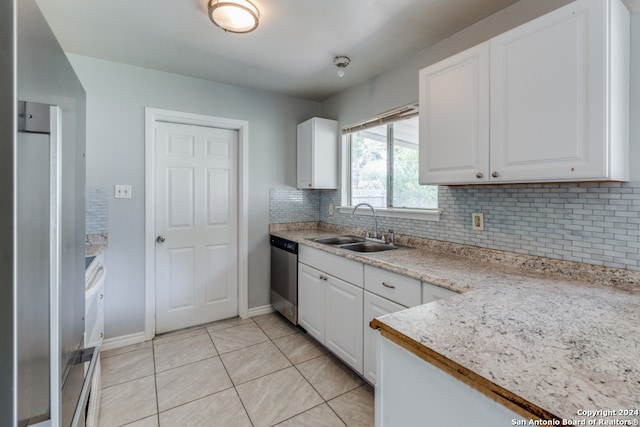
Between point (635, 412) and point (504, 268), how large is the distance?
3.92 ft

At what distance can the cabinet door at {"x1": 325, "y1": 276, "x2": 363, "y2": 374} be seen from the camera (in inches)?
75.7

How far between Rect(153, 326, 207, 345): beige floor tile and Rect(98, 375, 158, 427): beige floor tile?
0.56m

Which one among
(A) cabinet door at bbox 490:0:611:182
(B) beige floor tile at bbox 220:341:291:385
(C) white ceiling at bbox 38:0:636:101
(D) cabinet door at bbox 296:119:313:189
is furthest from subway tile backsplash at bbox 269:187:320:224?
(A) cabinet door at bbox 490:0:611:182

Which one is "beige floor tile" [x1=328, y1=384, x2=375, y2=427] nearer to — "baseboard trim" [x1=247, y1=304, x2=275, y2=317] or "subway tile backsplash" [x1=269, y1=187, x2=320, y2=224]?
"baseboard trim" [x1=247, y1=304, x2=275, y2=317]

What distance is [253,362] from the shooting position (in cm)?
221

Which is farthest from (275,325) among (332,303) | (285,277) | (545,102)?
(545,102)

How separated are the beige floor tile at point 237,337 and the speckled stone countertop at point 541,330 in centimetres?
162

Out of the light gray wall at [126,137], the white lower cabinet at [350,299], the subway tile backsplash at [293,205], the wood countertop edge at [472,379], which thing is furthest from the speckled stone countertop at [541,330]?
the light gray wall at [126,137]

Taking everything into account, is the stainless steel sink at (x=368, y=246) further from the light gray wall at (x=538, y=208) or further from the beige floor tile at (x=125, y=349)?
the beige floor tile at (x=125, y=349)

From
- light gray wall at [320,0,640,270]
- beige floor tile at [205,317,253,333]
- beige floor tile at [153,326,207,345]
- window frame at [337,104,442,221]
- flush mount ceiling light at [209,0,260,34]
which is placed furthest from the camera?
beige floor tile at [205,317,253,333]

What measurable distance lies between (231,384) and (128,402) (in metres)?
0.60

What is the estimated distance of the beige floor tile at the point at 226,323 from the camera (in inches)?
110

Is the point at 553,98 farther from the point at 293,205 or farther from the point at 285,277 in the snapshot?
the point at 293,205

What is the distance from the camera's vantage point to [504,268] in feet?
5.23
